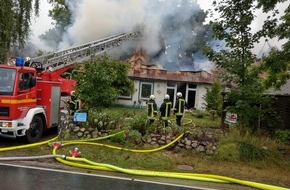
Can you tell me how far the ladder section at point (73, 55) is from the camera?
14.9 meters

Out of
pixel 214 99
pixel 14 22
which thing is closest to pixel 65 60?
pixel 14 22

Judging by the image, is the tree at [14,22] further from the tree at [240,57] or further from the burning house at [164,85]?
the burning house at [164,85]

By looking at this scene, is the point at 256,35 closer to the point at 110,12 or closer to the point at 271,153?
the point at 271,153

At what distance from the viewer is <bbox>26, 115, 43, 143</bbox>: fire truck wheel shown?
388 inches

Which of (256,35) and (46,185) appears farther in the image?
(256,35)

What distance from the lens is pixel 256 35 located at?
9.89 metres

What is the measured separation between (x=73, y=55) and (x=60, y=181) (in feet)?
39.4

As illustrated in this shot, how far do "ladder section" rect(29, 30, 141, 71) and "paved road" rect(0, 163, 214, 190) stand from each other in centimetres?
539

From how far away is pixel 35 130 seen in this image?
10.1 metres

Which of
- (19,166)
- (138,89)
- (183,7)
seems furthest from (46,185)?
(183,7)

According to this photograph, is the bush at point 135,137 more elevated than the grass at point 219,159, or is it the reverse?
the bush at point 135,137

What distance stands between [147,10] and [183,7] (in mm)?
8852

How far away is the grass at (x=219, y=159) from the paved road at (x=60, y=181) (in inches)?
49.9

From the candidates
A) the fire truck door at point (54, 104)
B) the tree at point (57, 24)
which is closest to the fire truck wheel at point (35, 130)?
the fire truck door at point (54, 104)
